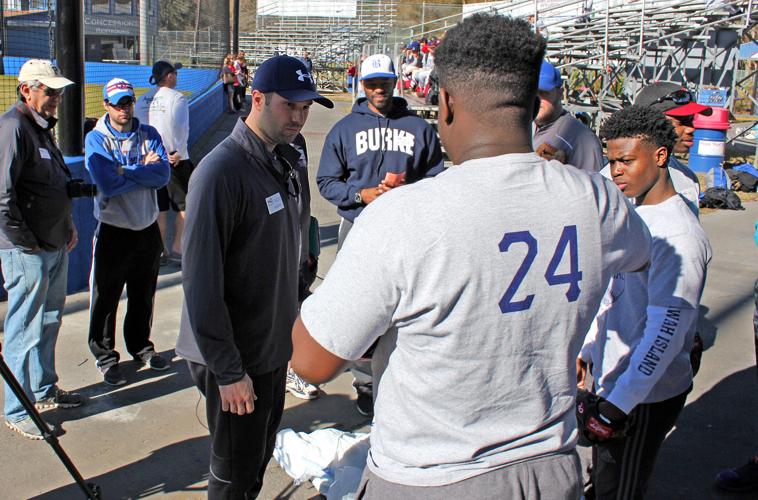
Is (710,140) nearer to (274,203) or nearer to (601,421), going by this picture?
(601,421)

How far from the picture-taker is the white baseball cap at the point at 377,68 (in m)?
4.61

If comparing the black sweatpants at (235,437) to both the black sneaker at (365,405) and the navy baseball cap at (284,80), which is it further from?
the black sneaker at (365,405)

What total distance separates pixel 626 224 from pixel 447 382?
56 cm

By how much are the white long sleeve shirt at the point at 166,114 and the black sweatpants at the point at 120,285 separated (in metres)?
2.59

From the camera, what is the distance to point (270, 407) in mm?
2812

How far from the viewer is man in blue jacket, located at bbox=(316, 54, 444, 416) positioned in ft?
14.9

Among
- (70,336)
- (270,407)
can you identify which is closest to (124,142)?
(70,336)

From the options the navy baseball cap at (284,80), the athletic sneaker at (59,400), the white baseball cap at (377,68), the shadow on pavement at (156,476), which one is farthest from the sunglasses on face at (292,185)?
the athletic sneaker at (59,400)

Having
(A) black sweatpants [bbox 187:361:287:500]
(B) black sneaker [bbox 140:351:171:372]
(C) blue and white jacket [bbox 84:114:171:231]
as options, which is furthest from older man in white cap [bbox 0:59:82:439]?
(A) black sweatpants [bbox 187:361:287:500]

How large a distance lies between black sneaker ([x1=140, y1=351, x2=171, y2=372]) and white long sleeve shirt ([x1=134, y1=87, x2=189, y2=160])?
116 inches

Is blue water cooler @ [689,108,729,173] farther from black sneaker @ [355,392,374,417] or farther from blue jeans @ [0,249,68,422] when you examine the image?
blue jeans @ [0,249,68,422]

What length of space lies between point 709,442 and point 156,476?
3.09 m

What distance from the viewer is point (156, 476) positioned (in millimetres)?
3637

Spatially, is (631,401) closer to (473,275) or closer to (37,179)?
(473,275)
